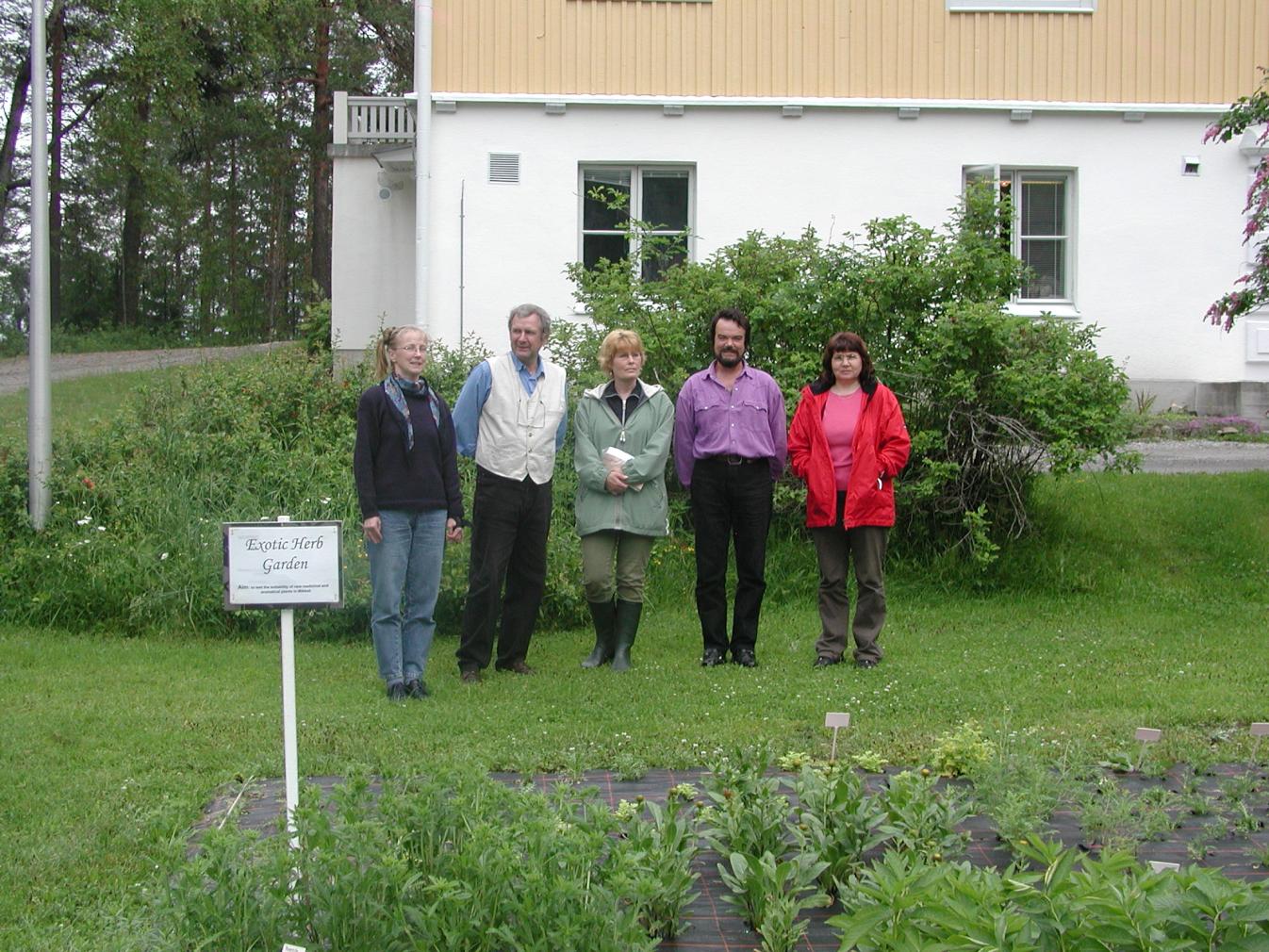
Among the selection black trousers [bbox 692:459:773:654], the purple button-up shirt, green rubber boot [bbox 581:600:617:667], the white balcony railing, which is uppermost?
the white balcony railing

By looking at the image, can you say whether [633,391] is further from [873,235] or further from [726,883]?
[726,883]

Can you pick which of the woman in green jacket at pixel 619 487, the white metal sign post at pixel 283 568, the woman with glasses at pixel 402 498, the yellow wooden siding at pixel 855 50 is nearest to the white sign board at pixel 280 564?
the white metal sign post at pixel 283 568

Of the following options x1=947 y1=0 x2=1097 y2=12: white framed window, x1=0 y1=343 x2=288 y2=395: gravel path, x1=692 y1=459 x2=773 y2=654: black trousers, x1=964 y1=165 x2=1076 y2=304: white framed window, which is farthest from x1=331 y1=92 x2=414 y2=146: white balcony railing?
x1=692 y1=459 x2=773 y2=654: black trousers

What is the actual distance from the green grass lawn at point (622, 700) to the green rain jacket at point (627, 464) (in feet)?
2.81

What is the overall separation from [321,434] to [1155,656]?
Answer: 667cm

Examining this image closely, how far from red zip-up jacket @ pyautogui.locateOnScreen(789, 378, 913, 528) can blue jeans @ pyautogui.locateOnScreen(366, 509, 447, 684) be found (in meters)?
2.13

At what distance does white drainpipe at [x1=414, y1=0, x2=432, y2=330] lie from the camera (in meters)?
16.5

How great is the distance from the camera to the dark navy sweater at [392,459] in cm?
752

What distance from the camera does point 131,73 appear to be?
29359 mm

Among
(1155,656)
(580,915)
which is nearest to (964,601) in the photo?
(1155,656)

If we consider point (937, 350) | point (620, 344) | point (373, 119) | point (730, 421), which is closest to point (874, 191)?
point (373, 119)

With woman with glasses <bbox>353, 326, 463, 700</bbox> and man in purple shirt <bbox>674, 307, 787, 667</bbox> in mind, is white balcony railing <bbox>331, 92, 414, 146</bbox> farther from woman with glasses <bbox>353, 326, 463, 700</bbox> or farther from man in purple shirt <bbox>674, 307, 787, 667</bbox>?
woman with glasses <bbox>353, 326, 463, 700</bbox>

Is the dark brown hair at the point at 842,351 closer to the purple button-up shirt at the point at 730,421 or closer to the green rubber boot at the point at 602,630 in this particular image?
the purple button-up shirt at the point at 730,421

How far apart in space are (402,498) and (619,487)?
1.28 m
